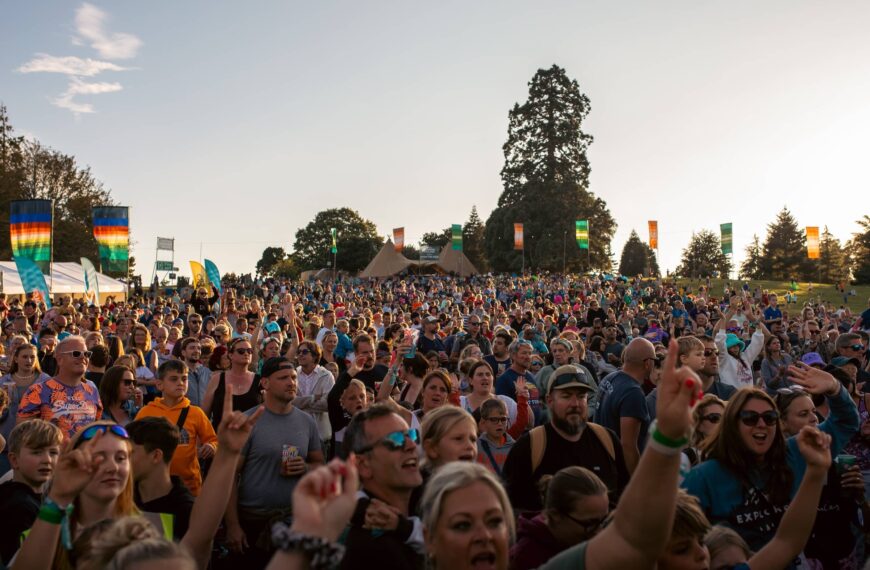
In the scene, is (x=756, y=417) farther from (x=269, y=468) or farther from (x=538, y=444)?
(x=269, y=468)

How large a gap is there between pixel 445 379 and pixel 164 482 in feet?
7.64

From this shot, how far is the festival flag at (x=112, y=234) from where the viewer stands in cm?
2027

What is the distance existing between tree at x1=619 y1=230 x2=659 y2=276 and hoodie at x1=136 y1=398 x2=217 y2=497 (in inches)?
3790

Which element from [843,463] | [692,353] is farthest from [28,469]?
[692,353]

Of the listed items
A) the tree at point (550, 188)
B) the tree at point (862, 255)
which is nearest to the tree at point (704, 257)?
the tree at point (862, 255)

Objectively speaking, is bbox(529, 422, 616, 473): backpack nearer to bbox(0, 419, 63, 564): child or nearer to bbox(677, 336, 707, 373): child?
bbox(677, 336, 707, 373): child

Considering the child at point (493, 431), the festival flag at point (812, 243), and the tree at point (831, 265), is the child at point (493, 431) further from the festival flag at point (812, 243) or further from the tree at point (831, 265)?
the tree at point (831, 265)

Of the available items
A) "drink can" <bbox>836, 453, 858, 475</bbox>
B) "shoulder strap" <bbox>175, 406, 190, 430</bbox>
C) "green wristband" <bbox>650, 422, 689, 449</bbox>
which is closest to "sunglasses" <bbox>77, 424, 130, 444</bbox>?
"shoulder strap" <bbox>175, 406, 190, 430</bbox>

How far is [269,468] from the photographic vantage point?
495 centimetres

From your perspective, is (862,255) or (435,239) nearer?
(862,255)

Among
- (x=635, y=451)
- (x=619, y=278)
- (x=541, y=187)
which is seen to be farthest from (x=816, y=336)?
(x=541, y=187)

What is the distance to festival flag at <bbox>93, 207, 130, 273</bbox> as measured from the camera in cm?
2027

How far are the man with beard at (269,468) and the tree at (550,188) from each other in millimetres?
54390

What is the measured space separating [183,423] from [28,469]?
4.88ft
